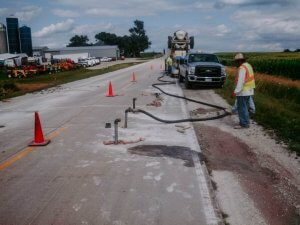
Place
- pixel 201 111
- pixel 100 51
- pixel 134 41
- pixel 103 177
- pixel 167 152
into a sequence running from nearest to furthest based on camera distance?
pixel 103 177, pixel 167 152, pixel 201 111, pixel 100 51, pixel 134 41

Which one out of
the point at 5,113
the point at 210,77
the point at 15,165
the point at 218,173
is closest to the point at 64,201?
the point at 15,165

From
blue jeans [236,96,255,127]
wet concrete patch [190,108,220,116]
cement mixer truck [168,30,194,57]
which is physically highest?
cement mixer truck [168,30,194,57]

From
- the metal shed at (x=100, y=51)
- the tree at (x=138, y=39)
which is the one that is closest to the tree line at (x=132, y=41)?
the tree at (x=138, y=39)

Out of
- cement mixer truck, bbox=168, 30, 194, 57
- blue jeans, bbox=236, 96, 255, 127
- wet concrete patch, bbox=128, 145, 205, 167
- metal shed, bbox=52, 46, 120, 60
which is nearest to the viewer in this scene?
wet concrete patch, bbox=128, 145, 205, 167

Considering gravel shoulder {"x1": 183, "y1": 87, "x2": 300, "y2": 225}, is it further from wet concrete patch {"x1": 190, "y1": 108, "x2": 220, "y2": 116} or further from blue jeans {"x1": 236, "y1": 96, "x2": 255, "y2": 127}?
wet concrete patch {"x1": 190, "y1": 108, "x2": 220, "y2": 116}

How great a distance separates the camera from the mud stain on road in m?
4.99

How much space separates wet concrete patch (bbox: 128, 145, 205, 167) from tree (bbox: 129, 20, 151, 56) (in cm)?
15180

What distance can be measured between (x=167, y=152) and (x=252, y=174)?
6.42 ft

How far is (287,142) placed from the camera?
8.62m

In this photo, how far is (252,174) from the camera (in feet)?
21.2

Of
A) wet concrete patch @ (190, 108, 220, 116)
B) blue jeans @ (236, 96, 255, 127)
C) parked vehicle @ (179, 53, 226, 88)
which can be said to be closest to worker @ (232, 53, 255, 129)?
blue jeans @ (236, 96, 255, 127)

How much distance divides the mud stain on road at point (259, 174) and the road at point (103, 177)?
1.46 feet

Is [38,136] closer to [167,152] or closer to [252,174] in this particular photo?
[167,152]

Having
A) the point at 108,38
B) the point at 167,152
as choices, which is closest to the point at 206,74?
the point at 167,152
